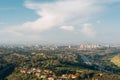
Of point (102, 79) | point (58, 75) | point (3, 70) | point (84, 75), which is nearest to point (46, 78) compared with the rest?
point (58, 75)

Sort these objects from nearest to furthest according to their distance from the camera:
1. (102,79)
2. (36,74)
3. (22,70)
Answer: (102,79) → (36,74) → (22,70)

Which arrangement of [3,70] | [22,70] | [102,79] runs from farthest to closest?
[3,70], [22,70], [102,79]

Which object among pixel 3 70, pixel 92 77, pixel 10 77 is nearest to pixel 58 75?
pixel 92 77

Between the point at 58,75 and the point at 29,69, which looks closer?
the point at 58,75

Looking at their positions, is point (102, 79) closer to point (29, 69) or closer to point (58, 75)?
point (58, 75)

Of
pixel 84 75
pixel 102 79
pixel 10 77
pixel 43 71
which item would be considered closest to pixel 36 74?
pixel 43 71

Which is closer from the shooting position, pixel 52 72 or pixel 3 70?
pixel 52 72

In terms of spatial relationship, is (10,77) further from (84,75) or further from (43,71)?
(84,75)

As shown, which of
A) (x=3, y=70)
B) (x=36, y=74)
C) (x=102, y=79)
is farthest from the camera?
(x=3, y=70)

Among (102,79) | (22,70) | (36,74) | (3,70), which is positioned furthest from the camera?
(3,70)
